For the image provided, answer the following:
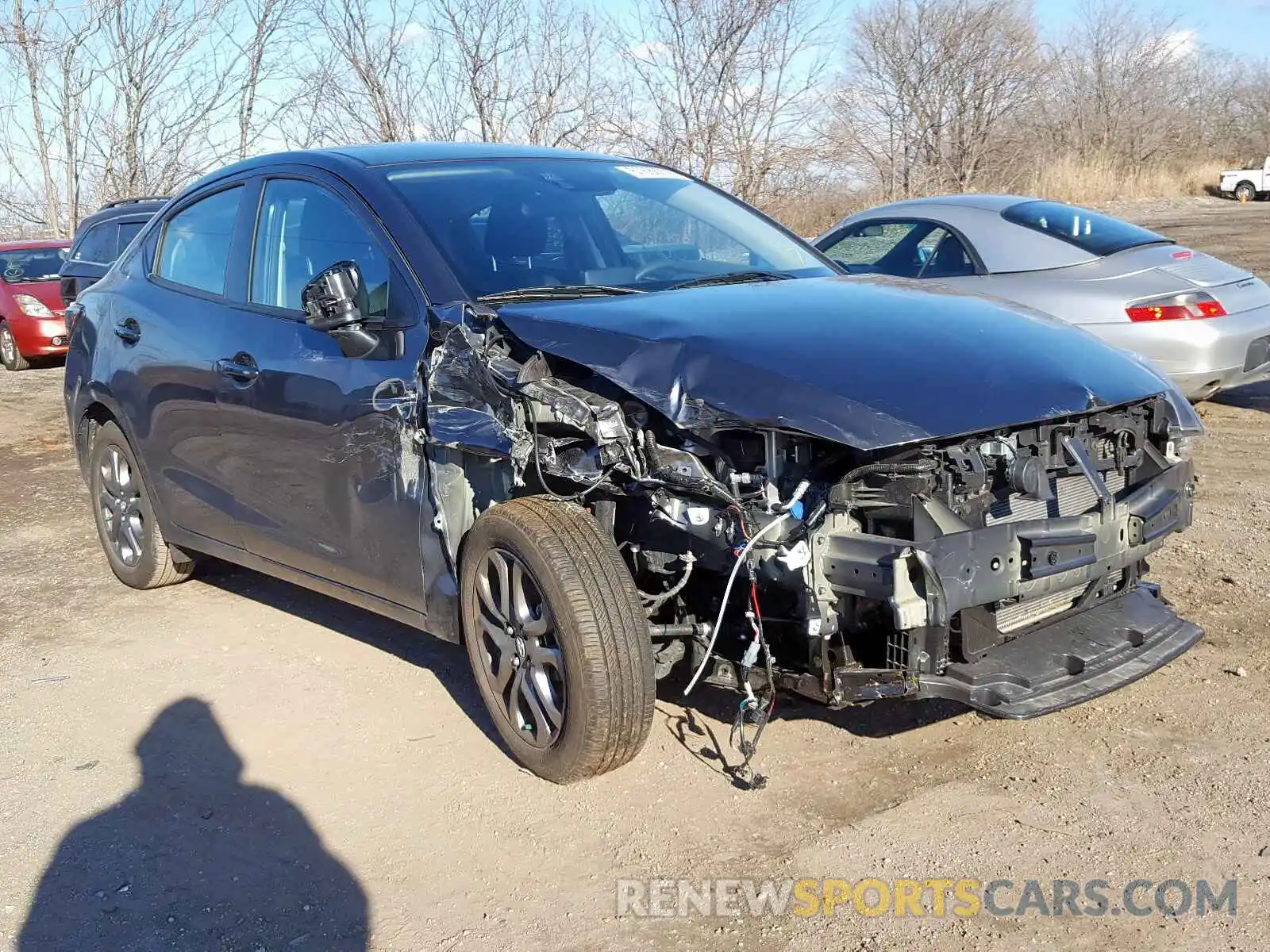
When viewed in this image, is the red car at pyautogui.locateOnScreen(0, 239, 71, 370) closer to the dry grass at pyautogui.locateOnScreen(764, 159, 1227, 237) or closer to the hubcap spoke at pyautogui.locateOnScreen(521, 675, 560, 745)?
the dry grass at pyautogui.locateOnScreen(764, 159, 1227, 237)

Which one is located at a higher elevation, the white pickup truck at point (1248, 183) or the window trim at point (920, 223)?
the white pickup truck at point (1248, 183)

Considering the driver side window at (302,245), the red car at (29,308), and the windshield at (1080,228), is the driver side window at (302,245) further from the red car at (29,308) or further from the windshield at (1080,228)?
the red car at (29,308)

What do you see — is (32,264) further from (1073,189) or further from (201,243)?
(1073,189)

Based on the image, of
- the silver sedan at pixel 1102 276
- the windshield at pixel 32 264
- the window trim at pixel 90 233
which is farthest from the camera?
the windshield at pixel 32 264

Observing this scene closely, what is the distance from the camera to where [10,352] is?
15422 mm

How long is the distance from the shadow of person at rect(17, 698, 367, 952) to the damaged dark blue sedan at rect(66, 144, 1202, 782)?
0.73 metres

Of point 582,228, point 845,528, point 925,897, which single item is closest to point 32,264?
point 582,228

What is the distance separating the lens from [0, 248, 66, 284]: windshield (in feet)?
51.3

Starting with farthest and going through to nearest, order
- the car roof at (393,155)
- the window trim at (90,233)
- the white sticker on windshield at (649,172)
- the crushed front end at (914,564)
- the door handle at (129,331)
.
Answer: the window trim at (90,233) → the door handle at (129,331) → the white sticker on windshield at (649,172) → the car roof at (393,155) → the crushed front end at (914,564)

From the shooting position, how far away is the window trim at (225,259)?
4.83 m

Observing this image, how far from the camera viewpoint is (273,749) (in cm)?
417

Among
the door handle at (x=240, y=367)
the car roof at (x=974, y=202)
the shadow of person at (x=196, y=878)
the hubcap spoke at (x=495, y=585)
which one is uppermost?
the car roof at (x=974, y=202)

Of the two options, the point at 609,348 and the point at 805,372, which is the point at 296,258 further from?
the point at 805,372

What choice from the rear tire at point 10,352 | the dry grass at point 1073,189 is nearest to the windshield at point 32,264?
the rear tire at point 10,352
